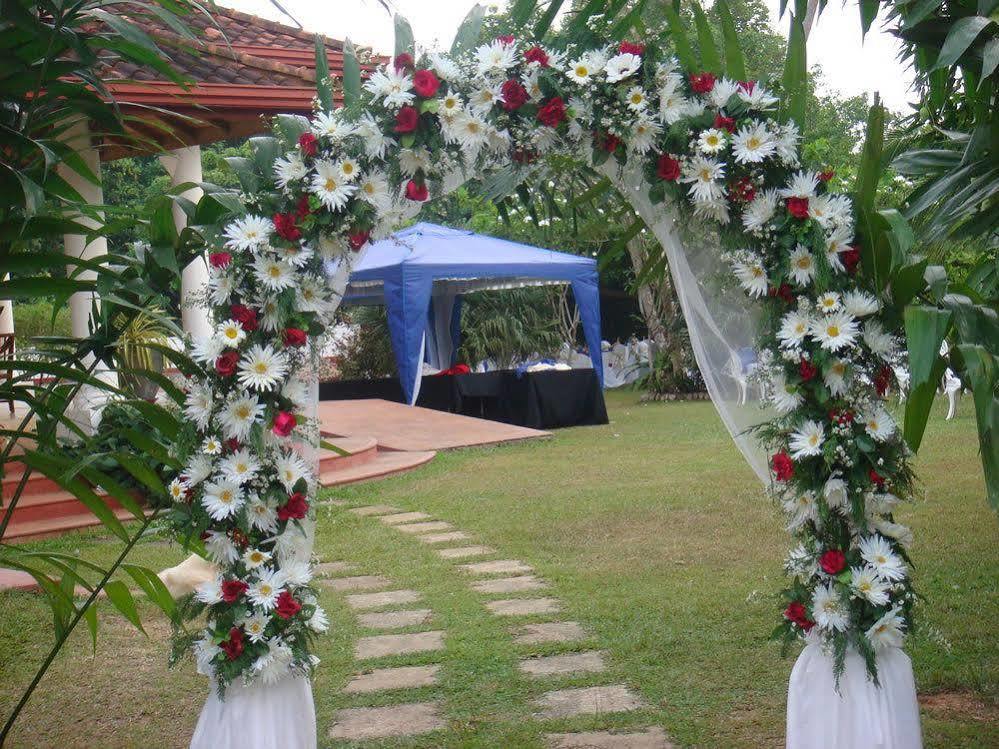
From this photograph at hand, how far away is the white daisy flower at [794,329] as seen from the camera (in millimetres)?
3566

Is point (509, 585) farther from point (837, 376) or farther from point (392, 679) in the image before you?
point (837, 376)

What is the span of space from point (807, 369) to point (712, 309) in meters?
0.43

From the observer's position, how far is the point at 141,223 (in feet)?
9.27

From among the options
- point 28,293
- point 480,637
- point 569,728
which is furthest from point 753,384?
point 28,293

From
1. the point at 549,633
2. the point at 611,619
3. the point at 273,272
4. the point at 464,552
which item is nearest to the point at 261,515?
the point at 273,272

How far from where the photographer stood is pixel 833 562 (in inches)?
141

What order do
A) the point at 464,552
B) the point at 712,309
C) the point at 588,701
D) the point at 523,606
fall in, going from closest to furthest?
the point at 712,309
the point at 588,701
the point at 523,606
the point at 464,552

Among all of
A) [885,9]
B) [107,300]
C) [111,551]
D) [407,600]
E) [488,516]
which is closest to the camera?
[107,300]

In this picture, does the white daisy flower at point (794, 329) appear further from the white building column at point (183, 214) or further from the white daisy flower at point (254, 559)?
the white building column at point (183, 214)

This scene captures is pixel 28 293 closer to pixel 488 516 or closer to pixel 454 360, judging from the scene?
pixel 488 516

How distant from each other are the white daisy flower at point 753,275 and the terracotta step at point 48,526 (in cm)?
522

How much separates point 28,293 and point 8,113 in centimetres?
43

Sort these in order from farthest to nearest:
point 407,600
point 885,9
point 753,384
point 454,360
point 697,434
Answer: point 454,360 < point 697,434 < point 407,600 < point 885,9 < point 753,384

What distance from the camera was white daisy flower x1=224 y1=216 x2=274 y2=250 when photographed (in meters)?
3.48
